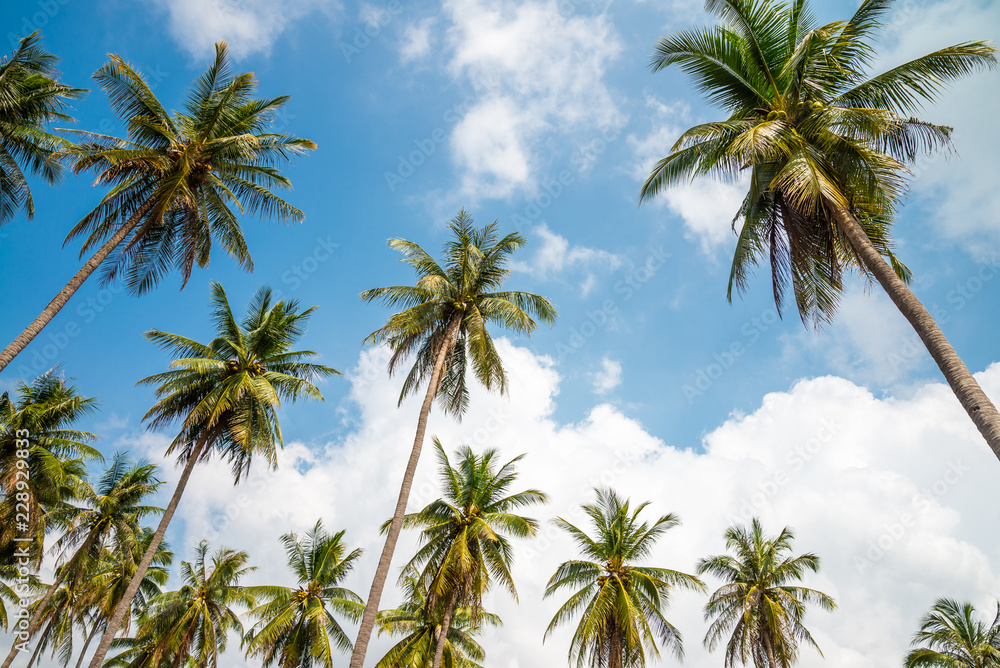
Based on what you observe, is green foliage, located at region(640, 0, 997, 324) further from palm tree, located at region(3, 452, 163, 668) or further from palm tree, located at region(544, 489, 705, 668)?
palm tree, located at region(3, 452, 163, 668)

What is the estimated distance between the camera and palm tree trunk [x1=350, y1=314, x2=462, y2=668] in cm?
1393

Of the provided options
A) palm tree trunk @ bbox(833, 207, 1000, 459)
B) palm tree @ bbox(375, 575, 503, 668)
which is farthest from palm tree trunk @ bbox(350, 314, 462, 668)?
palm tree trunk @ bbox(833, 207, 1000, 459)

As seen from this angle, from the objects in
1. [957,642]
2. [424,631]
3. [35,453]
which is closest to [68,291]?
[35,453]

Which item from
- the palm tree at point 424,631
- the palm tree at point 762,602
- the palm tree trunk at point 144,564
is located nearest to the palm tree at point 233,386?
the palm tree trunk at point 144,564

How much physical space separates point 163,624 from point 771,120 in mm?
33373

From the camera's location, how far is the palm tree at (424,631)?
23.1 m

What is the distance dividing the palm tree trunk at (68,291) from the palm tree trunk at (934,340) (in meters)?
16.7

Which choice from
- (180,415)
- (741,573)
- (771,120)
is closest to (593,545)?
(741,573)

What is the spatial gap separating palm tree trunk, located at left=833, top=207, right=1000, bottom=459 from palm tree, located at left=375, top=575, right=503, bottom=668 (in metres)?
18.6

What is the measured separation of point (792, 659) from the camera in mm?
26000

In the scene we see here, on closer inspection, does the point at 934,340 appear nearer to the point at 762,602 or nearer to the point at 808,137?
the point at 808,137

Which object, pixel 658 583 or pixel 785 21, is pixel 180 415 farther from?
pixel 785 21

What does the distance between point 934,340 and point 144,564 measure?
22.1 m

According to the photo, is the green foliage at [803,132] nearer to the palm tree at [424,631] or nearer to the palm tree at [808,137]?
the palm tree at [808,137]
